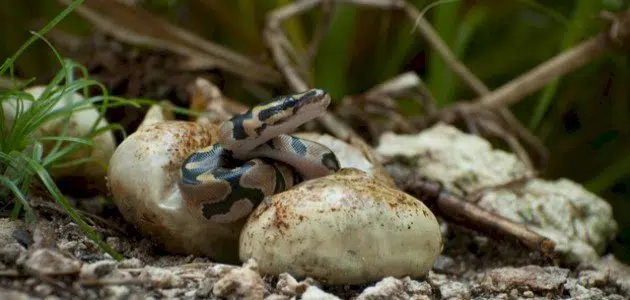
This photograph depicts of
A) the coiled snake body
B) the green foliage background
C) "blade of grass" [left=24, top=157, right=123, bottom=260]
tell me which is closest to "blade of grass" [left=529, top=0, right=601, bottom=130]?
the green foliage background

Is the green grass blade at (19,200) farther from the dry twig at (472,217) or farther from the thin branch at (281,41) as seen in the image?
the thin branch at (281,41)

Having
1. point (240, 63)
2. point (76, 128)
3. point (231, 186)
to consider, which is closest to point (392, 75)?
point (240, 63)

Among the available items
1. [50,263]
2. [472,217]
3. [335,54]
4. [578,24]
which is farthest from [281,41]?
[50,263]

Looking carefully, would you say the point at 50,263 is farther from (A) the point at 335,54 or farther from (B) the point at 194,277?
(A) the point at 335,54

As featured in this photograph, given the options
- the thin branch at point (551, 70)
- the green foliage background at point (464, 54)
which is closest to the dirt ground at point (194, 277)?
the thin branch at point (551, 70)

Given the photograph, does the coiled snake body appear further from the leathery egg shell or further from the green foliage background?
the green foliage background

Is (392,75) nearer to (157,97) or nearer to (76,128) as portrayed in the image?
(157,97)
